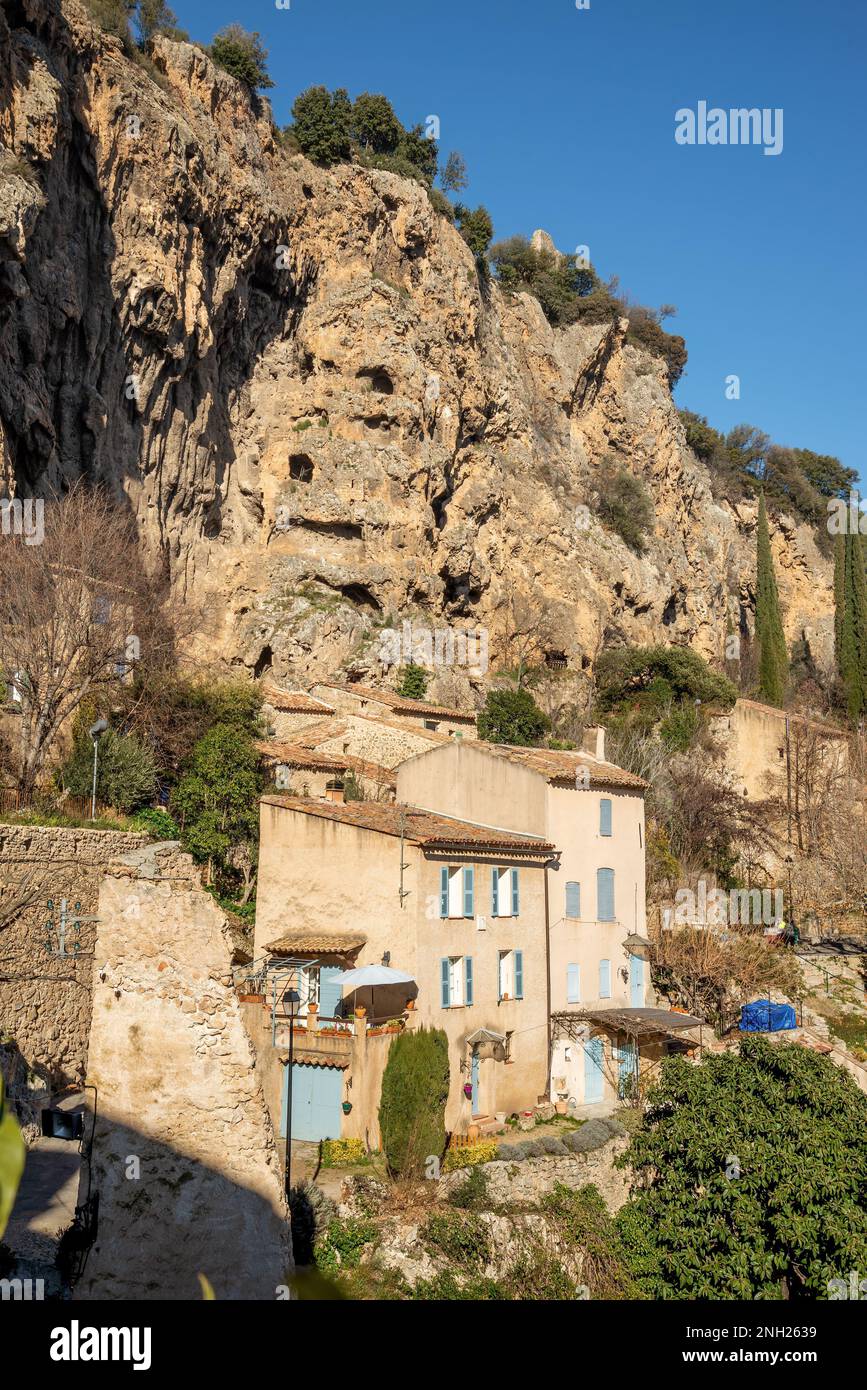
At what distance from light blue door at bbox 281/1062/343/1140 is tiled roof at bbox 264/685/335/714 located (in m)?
17.1

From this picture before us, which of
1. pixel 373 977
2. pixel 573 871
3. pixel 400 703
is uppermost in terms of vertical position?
pixel 400 703

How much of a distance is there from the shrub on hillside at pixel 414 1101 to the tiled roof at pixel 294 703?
17.0 metres

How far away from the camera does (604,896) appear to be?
1267 inches

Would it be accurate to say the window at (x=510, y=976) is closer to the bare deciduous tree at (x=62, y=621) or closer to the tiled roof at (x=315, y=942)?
the tiled roof at (x=315, y=942)

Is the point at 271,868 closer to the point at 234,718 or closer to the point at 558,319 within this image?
the point at 234,718

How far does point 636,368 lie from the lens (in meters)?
73.6

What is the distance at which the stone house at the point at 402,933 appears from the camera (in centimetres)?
2416

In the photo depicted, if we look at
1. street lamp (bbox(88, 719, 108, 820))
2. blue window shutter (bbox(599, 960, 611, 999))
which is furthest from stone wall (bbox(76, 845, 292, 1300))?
blue window shutter (bbox(599, 960, 611, 999))

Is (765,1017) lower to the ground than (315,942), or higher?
lower

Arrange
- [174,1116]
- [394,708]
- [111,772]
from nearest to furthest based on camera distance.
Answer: [174,1116] < [111,772] < [394,708]

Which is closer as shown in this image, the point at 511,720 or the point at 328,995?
the point at 328,995

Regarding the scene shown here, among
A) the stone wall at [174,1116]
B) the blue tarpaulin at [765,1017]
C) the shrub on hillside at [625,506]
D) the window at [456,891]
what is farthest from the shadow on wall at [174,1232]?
the shrub on hillside at [625,506]

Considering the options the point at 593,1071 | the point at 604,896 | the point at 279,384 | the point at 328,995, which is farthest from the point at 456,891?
the point at 279,384

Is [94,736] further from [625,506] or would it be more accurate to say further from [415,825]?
[625,506]
